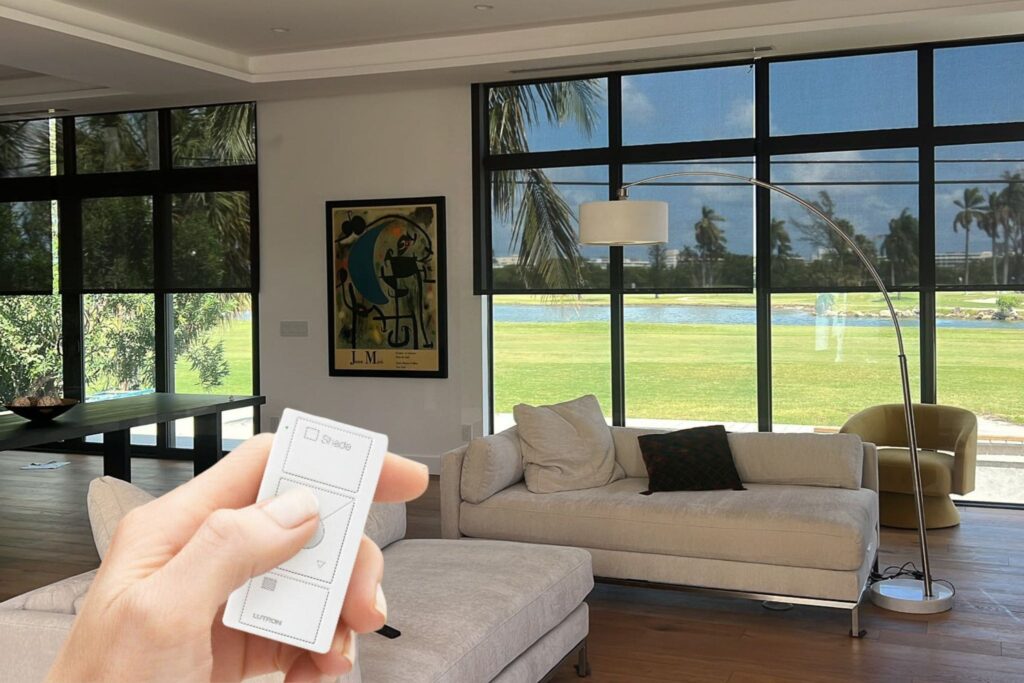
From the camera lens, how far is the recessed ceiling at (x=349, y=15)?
616 centimetres

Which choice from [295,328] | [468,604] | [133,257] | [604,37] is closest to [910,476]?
[604,37]

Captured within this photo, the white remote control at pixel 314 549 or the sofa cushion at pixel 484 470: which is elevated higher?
the white remote control at pixel 314 549

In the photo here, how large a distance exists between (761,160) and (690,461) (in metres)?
2.82

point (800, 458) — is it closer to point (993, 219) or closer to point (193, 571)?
point (993, 219)

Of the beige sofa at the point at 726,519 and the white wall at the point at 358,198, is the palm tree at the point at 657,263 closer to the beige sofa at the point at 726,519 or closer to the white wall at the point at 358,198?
the white wall at the point at 358,198

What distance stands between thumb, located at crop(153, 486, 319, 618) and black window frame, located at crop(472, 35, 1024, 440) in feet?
21.5

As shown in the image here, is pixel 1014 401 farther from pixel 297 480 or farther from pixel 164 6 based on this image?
pixel 297 480

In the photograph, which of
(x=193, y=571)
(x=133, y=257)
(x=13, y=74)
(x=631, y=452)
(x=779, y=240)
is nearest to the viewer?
(x=193, y=571)

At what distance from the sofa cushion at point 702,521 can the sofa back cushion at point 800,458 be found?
Result: 8 centimetres

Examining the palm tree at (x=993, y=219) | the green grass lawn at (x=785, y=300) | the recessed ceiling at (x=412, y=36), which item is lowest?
the green grass lawn at (x=785, y=300)

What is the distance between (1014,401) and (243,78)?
18.2ft

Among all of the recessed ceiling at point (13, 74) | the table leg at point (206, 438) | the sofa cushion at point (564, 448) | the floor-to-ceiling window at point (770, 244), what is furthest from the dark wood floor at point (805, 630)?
the recessed ceiling at point (13, 74)

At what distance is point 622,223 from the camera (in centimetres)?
482

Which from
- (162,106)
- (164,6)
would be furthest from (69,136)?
(164,6)
